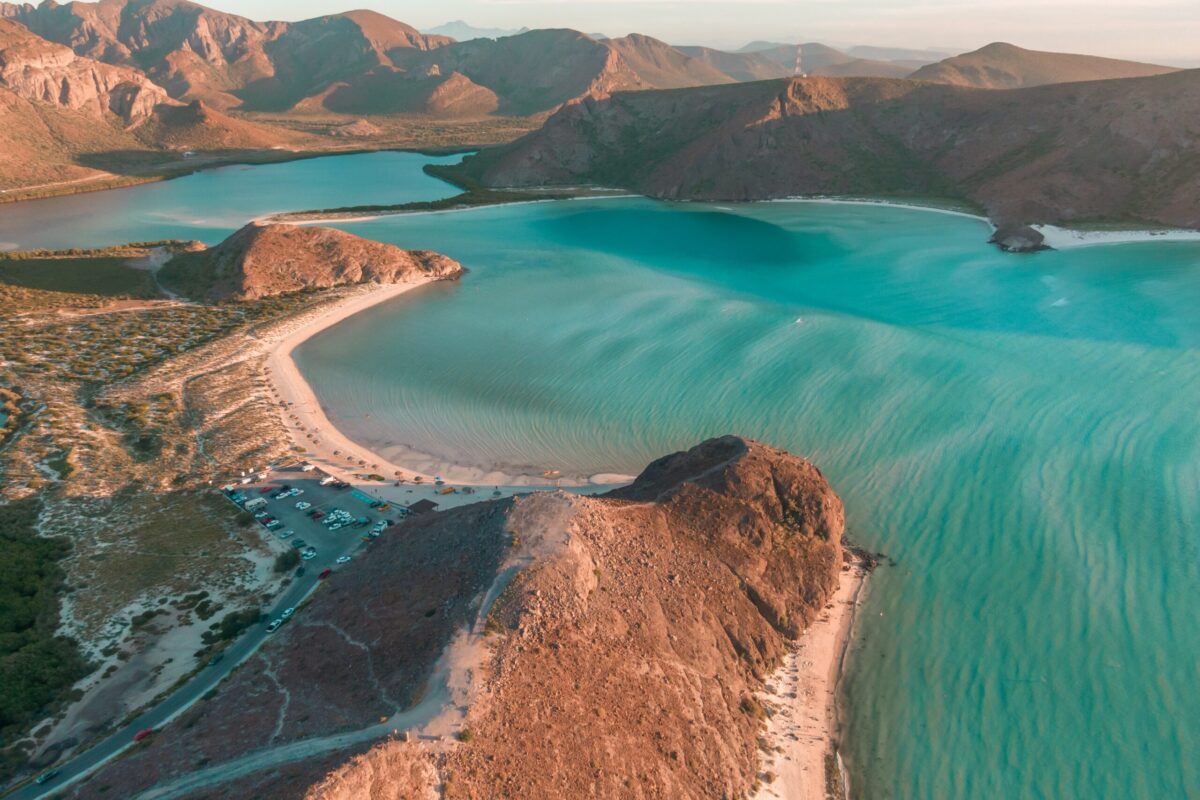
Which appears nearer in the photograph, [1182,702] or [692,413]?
[1182,702]

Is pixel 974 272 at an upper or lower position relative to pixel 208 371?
upper

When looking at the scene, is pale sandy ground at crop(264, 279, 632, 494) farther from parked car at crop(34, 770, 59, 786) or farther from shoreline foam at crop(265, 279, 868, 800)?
parked car at crop(34, 770, 59, 786)

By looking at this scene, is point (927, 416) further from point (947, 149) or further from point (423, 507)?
point (947, 149)

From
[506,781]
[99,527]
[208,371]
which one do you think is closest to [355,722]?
[506,781]

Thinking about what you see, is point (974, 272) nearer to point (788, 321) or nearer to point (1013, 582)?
point (788, 321)

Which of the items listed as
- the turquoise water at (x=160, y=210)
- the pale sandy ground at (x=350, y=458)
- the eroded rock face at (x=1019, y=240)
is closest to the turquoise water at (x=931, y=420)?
the pale sandy ground at (x=350, y=458)

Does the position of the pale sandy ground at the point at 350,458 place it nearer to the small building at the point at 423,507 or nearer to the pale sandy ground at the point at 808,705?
the small building at the point at 423,507

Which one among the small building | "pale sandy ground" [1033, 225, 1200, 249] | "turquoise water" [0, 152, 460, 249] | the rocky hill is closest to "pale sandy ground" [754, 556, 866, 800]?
the small building

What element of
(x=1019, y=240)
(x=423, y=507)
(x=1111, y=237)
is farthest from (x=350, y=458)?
(x=1111, y=237)
